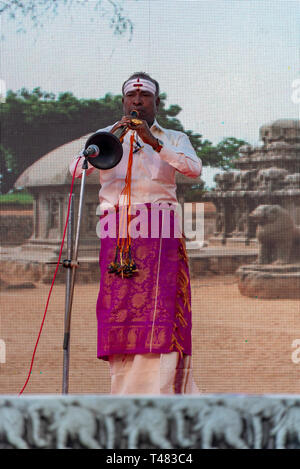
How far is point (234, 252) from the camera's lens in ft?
25.0

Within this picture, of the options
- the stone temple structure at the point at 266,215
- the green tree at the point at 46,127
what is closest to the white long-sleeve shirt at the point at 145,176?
the green tree at the point at 46,127

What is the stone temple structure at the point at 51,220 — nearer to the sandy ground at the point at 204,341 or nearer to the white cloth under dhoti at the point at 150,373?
the sandy ground at the point at 204,341

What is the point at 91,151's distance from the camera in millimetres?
2051

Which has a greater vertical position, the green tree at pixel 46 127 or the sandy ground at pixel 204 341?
the green tree at pixel 46 127

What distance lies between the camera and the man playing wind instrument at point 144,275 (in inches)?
96.9

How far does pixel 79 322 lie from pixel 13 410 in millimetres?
4625

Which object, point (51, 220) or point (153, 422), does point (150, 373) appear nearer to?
point (153, 422)

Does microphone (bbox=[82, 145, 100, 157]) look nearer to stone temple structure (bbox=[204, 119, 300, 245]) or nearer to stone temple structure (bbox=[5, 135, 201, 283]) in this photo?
stone temple structure (bbox=[5, 135, 201, 283])

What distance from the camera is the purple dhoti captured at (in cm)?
246

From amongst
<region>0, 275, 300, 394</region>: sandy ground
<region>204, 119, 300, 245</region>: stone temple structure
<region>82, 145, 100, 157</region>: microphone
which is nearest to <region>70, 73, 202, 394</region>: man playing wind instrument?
<region>82, 145, 100, 157</region>: microphone

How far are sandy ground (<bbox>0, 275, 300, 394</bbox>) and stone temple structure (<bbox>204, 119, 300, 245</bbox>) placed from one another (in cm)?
69

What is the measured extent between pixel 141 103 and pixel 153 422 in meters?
1.66

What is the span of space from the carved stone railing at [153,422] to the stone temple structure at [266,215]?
18.8ft

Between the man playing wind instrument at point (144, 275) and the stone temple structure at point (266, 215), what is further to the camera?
the stone temple structure at point (266, 215)
